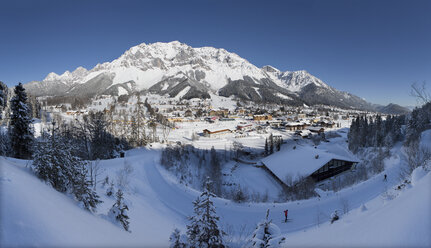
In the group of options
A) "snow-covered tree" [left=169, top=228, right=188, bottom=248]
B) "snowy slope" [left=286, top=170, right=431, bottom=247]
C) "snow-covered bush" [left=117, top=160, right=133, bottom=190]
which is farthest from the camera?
"snow-covered bush" [left=117, top=160, right=133, bottom=190]

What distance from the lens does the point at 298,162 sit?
27.9m

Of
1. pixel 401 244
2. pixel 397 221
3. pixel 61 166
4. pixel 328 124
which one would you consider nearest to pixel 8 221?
pixel 61 166

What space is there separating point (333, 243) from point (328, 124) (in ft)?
310

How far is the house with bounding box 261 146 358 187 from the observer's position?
25.1 m

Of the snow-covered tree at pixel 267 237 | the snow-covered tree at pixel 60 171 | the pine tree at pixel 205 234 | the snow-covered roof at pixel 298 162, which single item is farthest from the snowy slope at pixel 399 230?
the snow-covered roof at pixel 298 162

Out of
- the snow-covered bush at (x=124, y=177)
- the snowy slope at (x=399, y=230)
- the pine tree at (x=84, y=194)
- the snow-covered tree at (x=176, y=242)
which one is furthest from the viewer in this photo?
the snow-covered bush at (x=124, y=177)

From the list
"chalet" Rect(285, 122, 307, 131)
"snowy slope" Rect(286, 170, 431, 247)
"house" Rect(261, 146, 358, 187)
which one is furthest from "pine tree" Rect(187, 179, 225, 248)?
"chalet" Rect(285, 122, 307, 131)

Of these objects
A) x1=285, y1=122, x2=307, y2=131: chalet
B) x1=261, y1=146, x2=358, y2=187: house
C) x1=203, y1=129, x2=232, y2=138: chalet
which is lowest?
x1=261, y1=146, x2=358, y2=187: house

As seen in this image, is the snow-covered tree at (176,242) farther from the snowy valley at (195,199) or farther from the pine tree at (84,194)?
the pine tree at (84,194)

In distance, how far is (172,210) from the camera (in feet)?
45.3

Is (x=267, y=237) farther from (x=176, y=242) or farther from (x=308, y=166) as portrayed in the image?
(x=308, y=166)

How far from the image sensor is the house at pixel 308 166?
25.1m

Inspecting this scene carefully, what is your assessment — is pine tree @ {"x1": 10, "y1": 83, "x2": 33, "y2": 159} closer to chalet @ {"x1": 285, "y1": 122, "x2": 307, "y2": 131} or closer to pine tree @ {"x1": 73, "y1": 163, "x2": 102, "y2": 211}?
pine tree @ {"x1": 73, "y1": 163, "x2": 102, "y2": 211}

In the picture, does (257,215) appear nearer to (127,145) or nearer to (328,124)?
(127,145)
